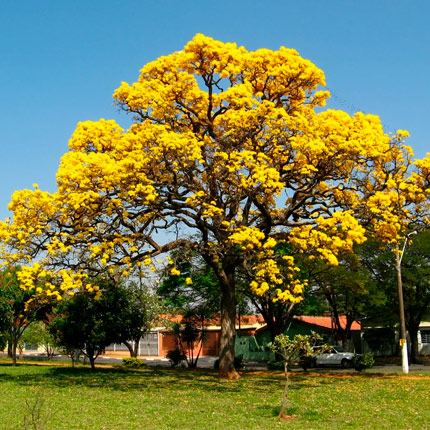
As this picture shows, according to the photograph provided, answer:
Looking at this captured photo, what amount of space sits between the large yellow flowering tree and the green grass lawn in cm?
342

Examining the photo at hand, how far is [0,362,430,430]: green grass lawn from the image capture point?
12.7 m

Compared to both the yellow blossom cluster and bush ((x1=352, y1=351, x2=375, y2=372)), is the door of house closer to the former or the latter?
bush ((x1=352, y1=351, x2=375, y2=372))

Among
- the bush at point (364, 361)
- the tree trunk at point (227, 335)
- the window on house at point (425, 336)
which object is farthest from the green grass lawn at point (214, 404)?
the window on house at point (425, 336)

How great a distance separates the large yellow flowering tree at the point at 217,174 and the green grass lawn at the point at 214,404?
342 cm

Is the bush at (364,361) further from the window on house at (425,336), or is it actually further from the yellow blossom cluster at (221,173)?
the window on house at (425,336)

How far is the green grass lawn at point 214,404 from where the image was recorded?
41.5 ft

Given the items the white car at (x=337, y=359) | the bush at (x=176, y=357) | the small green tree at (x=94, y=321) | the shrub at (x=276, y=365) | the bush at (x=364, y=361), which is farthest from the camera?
Result: the white car at (x=337, y=359)

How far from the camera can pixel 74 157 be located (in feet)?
70.0

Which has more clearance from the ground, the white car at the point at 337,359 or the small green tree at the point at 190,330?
Result: the small green tree at the point at 190,330

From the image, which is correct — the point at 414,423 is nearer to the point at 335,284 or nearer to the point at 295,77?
the point at 295,77

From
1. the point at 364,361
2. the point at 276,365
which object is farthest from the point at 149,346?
the point at 364,361

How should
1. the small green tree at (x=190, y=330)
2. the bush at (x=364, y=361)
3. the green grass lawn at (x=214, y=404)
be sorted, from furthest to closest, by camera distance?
the small green tree at (x=190, y=330) → the bush at (x=364, y=361) → the green grass lawn at (x=214, y=404)

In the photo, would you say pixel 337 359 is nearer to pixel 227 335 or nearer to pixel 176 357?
pixel 176 357

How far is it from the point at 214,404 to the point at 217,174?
29.5 feet
